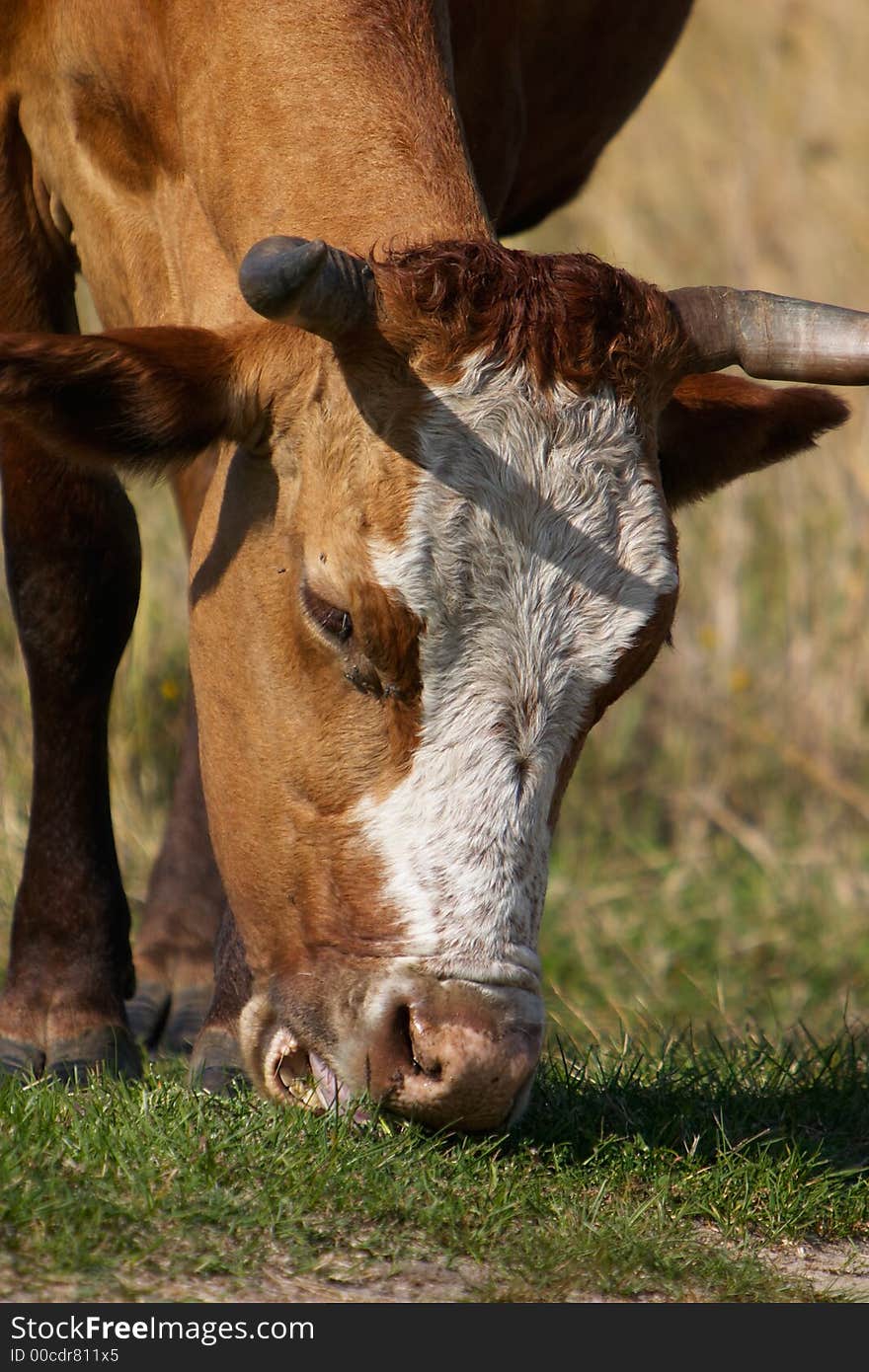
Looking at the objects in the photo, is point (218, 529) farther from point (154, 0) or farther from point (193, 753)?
point (193, 753)

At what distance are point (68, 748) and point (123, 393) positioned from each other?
157 centimetres

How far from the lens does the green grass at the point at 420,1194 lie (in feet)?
9.57

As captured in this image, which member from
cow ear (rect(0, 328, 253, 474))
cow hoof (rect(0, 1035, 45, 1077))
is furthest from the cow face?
cow hoof (rect(0, 1035, 45, 1077))

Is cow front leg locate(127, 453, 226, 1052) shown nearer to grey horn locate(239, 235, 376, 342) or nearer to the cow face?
the cow face

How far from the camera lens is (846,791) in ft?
24.7

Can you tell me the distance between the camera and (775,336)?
3475mm

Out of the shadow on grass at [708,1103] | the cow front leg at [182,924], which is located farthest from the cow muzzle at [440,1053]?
the cow front leg at [182,924]

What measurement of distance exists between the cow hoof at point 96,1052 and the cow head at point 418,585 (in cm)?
90

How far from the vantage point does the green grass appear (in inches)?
115

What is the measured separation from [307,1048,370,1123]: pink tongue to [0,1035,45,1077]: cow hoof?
1.11 meters

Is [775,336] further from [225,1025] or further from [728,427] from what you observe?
[225,1025]

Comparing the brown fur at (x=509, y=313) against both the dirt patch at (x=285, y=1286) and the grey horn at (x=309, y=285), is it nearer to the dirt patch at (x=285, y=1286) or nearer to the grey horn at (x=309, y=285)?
the grey horn at (x=309, y=285)

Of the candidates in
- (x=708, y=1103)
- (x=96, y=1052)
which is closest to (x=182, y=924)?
(x=96, y=1052)
